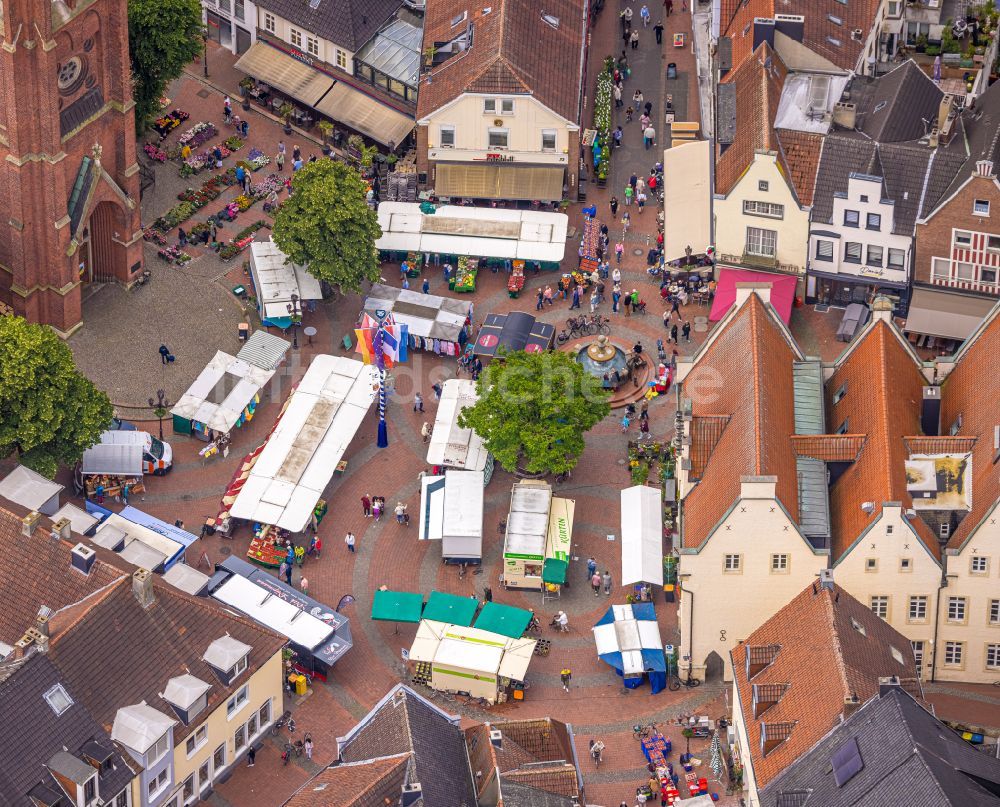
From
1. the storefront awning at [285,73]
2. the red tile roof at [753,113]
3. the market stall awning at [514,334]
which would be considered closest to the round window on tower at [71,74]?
the storefront awning at [285,73]

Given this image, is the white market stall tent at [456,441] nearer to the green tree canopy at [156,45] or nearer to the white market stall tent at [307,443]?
the white market stall tent at [307,443]

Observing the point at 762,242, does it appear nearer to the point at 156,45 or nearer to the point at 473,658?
the point at 473,658

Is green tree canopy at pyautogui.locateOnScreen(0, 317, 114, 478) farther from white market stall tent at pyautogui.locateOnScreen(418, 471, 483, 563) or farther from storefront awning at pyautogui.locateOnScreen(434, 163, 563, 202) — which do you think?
storefront awning at pyautogui.locateOnScreen(434, 163, 563, 202)

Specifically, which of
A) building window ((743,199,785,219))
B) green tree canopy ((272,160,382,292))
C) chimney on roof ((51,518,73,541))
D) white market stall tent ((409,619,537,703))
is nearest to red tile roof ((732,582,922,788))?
white market stall tent ((409,619,537,703))

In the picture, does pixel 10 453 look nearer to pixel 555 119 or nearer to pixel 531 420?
pixel 531 420

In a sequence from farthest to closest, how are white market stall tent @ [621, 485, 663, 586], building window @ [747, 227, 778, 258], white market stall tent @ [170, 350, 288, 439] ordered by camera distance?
1. building window @ [747, 227, 778, 258]
2. white market stall tent @ [170, 350, 288, 439]
3. white market stall tent @ [621, 485, 663, 586]
